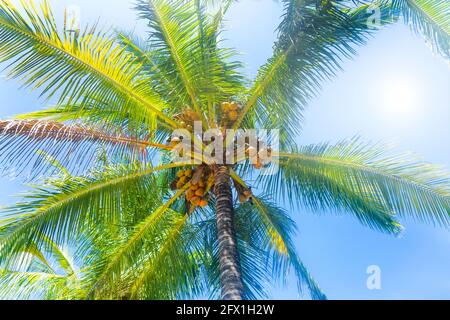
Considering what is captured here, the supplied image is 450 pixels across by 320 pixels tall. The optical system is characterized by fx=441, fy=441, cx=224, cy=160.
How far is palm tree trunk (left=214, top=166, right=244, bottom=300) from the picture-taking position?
15.5 feet

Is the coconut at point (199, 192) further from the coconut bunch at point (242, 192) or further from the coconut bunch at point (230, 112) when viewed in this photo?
the coconut bunch at point (230, 112)

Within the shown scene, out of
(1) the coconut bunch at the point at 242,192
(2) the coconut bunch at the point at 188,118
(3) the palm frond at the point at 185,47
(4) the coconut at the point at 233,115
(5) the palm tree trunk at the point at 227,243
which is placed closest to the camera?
(5) the palm tree trunk at the point at 227,243

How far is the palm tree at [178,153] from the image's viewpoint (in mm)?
5363

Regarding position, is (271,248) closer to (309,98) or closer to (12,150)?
(309,98)

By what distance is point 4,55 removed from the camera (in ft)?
16.8

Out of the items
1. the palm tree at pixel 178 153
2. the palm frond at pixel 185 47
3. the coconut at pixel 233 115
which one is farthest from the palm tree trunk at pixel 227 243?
the palm frond at pixel 185 47

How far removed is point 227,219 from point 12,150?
108 inches

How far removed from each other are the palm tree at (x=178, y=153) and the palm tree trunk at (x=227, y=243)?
2 cm

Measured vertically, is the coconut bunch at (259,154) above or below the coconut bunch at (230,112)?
below

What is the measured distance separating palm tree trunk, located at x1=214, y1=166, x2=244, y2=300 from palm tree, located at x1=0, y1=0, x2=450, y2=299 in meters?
0.02

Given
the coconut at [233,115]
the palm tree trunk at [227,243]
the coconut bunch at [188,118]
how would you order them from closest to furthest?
1. the palm tree trunk at [227,243]
2. the coconut bunch at [188,118]
3. the coconut at [233,115]
